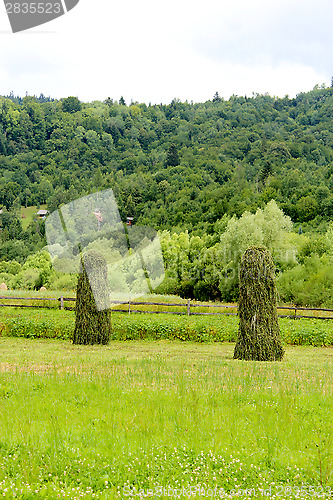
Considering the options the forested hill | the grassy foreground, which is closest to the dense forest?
the forested hill

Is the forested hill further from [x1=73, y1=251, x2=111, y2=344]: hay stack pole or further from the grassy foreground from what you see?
the grassy foreground

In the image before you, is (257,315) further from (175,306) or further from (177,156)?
(177,156)

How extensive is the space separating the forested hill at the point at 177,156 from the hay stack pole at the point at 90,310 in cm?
7480

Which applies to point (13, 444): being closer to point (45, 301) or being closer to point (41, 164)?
point (45, 301)

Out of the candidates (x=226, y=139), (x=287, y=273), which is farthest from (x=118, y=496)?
(x=226, y=139)

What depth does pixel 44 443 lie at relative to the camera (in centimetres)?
491

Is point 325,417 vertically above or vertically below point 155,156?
below

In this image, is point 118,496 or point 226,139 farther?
point 226,139

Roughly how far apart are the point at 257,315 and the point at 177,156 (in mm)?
128339

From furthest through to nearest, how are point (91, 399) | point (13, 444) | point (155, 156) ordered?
point (155, 156) < point (91, 399) < point (13, 444)

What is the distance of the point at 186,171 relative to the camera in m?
127

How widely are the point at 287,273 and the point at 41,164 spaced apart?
10891 centimetres

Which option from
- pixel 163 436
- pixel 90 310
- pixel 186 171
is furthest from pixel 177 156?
pixel 163 436

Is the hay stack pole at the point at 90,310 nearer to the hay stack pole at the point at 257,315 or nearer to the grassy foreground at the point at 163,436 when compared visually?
the hay stack pole at the point at 257,315
